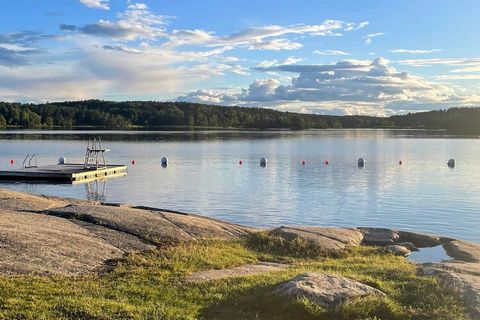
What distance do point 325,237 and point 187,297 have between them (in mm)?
9921

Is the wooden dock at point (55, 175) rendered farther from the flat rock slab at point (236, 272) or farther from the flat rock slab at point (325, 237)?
the flat rock slab at point (236, 272)

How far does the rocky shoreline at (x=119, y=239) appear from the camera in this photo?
38.6 feet

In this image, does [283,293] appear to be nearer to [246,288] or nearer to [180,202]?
[246,288]

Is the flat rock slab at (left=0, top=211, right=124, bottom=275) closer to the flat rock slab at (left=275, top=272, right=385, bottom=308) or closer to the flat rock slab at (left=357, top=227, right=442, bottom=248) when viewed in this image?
the flat rock slab at (left=275, top=272, right=385, bottom=308)

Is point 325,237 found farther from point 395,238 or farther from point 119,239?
point 119,239

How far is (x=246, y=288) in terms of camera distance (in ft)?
34.4

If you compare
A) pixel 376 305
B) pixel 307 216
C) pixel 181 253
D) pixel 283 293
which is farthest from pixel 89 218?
pixel 307 216

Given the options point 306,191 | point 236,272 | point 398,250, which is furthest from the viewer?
point 306,191

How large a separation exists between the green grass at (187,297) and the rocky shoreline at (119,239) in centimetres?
52

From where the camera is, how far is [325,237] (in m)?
19.1

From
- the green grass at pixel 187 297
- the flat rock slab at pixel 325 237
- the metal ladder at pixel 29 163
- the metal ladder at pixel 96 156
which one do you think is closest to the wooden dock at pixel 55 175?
the metal ladder at pixel 96 156

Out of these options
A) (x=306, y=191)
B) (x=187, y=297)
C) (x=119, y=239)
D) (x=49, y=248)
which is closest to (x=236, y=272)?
(x=187, y=297)

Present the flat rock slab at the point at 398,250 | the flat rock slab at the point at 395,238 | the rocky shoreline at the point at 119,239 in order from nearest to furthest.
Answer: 1. the rocky shoreline at the point at 119,239
2. the flat rock slab at the point at 398,250
3. the flat rock slab at the point at 395,238

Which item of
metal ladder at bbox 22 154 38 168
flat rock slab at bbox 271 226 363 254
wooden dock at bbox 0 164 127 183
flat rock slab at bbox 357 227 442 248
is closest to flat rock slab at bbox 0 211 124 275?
flat rock slab at bbox 271 226 363 254
